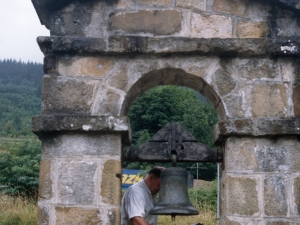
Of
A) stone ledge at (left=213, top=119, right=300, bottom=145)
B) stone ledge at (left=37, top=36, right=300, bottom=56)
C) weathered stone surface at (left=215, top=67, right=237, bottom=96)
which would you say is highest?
stone ledge at (left=37, top=36, right=300, bottom=56)

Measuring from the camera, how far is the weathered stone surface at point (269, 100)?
3.35m

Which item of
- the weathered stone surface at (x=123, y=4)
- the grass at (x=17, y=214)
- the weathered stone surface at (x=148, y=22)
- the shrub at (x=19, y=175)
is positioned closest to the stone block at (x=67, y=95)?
the weathered stone surface at (x=148, y=22)

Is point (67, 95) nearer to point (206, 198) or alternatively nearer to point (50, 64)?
point (50, 64)

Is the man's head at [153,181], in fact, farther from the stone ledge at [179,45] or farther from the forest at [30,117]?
the forest at [30,117]

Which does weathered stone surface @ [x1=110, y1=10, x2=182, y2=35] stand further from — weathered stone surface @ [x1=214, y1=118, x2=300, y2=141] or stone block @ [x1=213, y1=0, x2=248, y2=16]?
weathered stone surface @ [x1=214, y1=118, x2=300, y2=141]

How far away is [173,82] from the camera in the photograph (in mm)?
3738

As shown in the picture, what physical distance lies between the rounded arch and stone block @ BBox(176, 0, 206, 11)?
52 centimetres

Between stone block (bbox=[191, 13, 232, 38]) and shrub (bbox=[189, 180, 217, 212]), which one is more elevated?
stone block (bbox=[191, 13, 232, 38])

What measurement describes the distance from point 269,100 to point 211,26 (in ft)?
2.39

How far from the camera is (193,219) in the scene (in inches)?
400

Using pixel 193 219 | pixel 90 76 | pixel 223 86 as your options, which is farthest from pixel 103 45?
pixel 193 219

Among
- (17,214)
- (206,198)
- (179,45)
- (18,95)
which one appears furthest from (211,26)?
(18,95)

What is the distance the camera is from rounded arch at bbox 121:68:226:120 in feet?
11.3

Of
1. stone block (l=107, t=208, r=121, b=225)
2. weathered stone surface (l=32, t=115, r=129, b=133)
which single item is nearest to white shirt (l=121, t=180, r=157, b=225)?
stone block (l=107, t=208, r=121, b=225)
